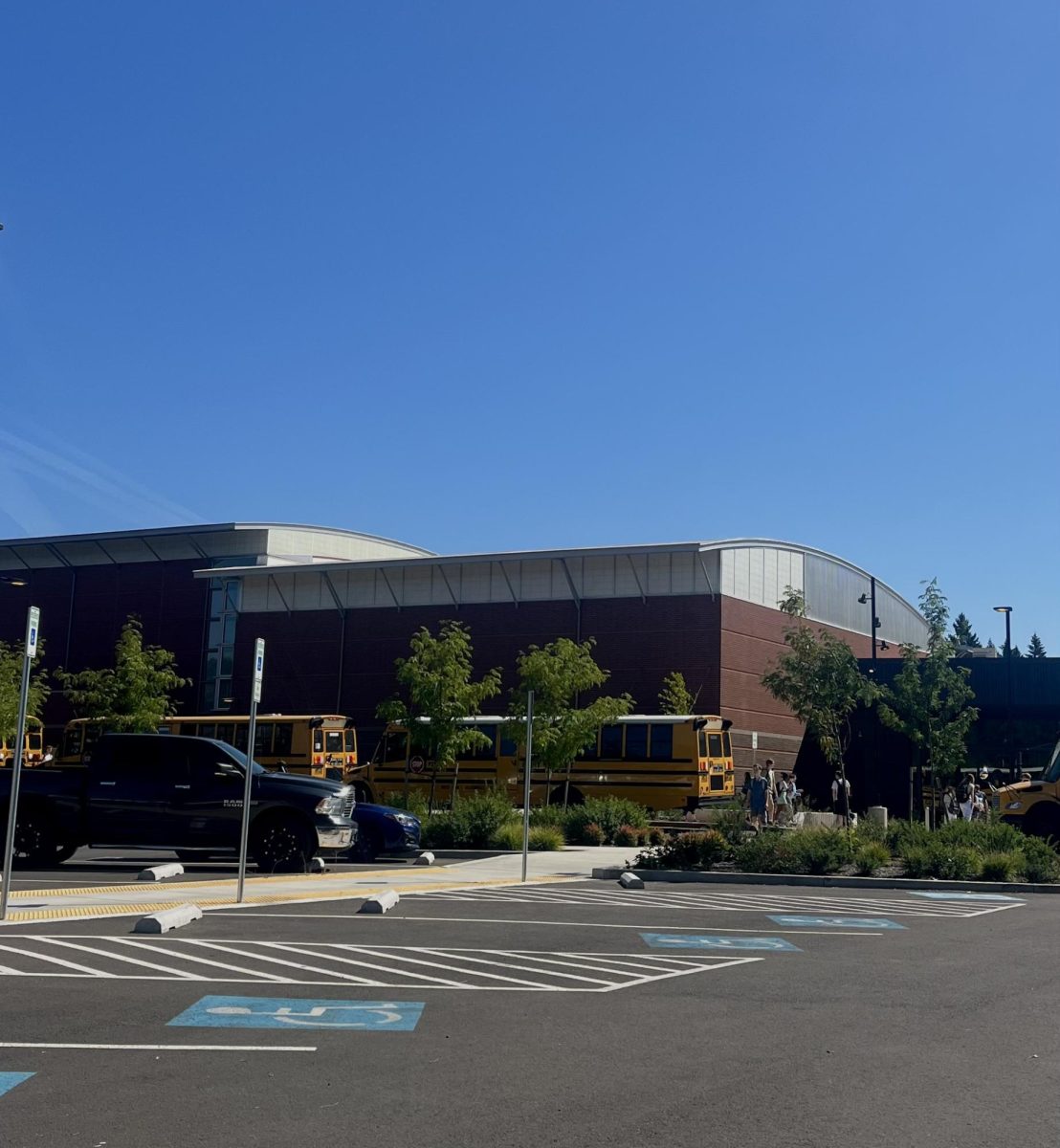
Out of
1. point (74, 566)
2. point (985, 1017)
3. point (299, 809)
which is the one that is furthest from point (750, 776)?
point (74, 566)

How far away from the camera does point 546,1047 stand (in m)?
7.83

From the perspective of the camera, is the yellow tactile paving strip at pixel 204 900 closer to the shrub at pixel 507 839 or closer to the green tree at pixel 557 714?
the shrub at pixel 507 839

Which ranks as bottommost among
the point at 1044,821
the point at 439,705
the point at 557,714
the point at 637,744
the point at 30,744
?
the point at 1044,821

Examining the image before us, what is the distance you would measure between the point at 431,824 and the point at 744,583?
24804 millimetres

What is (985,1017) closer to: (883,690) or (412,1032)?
(412,1032)

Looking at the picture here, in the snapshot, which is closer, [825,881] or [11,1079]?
[11,1079]

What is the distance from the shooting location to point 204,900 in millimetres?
15445

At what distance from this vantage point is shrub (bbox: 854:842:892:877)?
2172cm

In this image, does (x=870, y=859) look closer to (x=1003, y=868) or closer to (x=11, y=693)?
(x=1003, y=868)

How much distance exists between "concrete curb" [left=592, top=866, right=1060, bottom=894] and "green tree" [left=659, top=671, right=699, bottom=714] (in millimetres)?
24347

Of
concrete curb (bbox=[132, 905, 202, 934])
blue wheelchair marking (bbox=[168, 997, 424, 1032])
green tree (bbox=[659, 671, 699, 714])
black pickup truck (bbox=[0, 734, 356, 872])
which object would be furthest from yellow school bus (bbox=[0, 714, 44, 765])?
blue wheelchair marking (bbox=[168, 997, 424, 1032])

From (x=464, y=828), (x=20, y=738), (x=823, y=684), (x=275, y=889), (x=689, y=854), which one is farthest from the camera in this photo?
(x=823, y=684)

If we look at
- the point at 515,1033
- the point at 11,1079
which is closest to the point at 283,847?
the point at 515,1033

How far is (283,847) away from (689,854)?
6643mm
